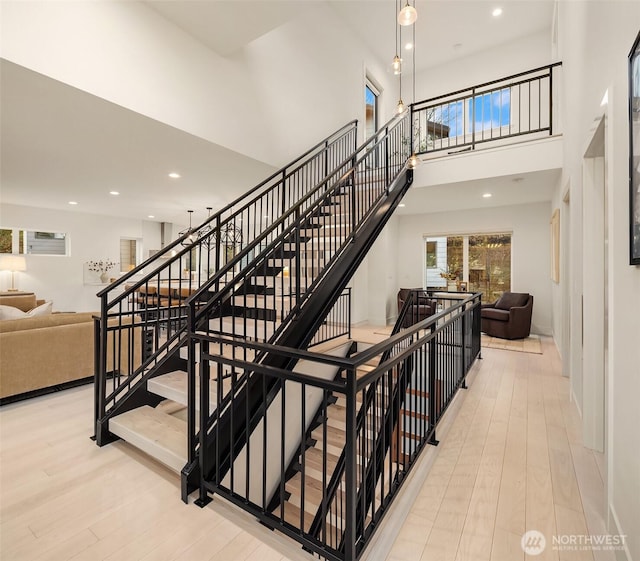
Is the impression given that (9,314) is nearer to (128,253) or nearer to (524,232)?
(128,253)

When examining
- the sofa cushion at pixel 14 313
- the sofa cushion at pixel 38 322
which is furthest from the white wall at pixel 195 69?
the sofa cushion at pixel 14 313

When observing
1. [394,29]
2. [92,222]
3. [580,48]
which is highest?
[394,29]

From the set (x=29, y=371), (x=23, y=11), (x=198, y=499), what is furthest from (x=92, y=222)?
(x=198, y=499)

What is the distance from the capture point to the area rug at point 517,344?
5445 mm

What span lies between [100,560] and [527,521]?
209 cm

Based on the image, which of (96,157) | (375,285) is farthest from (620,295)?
(375,285)

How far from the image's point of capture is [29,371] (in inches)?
133

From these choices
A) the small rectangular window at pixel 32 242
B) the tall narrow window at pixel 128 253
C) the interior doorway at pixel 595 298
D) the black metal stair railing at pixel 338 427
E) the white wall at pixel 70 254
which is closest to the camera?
the black metal stair railing at pixel 338 427

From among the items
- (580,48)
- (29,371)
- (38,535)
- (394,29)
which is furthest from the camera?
(394,29)

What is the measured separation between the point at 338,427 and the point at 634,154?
369cm

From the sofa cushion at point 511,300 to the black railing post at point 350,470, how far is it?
624 cm

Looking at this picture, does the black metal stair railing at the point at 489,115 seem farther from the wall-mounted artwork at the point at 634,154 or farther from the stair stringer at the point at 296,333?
the wall-mounted artwork at the point at 634,154

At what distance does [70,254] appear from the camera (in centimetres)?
803

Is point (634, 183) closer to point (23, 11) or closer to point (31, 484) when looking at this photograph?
point (31, 484)
